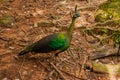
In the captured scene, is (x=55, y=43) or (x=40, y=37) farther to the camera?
(x=40, y=37)

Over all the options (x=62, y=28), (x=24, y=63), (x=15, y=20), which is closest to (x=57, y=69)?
(x=24, y=63)

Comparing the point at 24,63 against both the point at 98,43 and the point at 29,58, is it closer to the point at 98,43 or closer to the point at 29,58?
the point at 29,58

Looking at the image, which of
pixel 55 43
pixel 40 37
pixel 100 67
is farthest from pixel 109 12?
pixel 55 43

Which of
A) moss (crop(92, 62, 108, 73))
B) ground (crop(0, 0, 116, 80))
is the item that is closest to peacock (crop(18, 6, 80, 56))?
ground (crop(0, 0, 116, 80))

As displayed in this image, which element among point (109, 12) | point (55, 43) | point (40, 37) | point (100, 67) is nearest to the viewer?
point (55, 43)

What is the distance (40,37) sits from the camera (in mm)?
6324

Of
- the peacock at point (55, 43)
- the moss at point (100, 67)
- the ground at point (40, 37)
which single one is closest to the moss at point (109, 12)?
the ground at point (40, 37)

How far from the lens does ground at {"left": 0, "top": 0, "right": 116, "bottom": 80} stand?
5113mm

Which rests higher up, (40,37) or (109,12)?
(109,12)

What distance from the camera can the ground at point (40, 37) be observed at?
5.11m

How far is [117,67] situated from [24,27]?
2581mm

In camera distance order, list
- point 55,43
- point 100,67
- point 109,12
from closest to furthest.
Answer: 1. point 55,43
2. point 100,67
3. point 109,12

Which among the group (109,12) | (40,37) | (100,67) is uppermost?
(109,12)

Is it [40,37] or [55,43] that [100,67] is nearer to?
[55,43]
